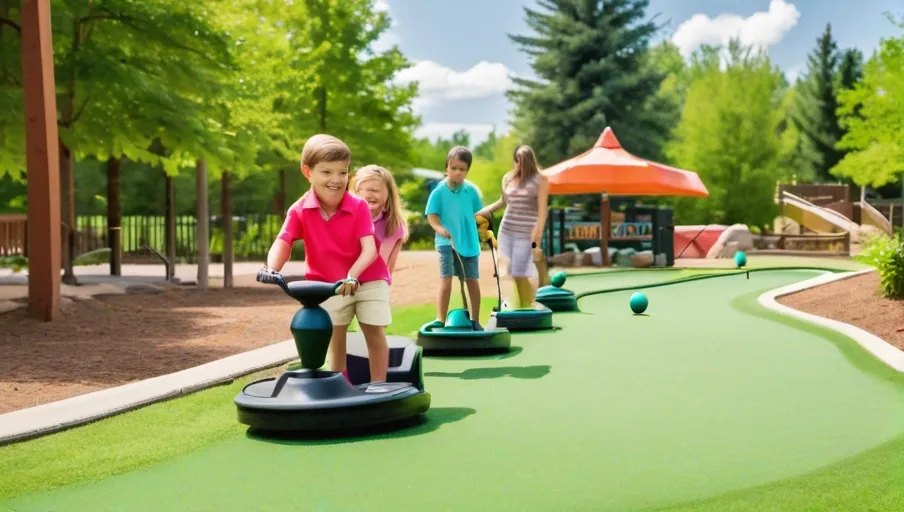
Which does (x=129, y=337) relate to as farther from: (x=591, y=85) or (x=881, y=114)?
(x=881, y=114)

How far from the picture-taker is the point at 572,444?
5246 millimetres

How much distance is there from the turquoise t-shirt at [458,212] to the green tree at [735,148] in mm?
28443

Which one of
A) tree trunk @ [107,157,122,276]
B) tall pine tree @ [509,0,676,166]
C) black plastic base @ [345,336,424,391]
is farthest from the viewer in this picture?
tall pine tree @ [509,0,676,166]

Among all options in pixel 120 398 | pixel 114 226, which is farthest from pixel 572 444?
pixel 114 226

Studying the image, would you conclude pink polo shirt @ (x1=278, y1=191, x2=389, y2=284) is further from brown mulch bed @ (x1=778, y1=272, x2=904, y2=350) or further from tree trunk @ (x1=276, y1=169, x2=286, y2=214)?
tree trunk @ (x1=276, y1=169, x2=286, y2=214)

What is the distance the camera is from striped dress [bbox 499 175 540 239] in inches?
422

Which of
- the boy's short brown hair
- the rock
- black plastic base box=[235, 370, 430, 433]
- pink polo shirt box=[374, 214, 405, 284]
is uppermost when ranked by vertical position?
the boy's short brown hair

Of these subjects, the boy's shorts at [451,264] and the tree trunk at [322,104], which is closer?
the boy's shorts at [451,264]

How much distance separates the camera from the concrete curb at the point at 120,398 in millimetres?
5625

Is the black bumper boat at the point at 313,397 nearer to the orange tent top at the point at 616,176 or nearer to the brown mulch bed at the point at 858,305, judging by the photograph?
the brown mulch bed at the point at 858,305

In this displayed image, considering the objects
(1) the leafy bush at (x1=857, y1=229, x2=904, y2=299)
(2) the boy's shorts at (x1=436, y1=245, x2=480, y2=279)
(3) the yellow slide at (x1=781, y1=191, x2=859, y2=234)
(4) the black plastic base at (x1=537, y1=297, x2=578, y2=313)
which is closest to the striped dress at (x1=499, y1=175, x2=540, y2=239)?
(2) the boy's shorts at (x1=436, y1=245, x2=480, y2=279)

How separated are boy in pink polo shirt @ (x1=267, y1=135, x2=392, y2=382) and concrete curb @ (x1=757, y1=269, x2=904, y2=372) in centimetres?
396

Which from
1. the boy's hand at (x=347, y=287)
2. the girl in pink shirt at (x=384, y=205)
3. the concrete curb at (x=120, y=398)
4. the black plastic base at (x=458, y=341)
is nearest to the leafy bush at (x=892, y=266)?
the black plastic base at (x=458, y=341)

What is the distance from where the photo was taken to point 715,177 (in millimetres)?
Result: 36719
